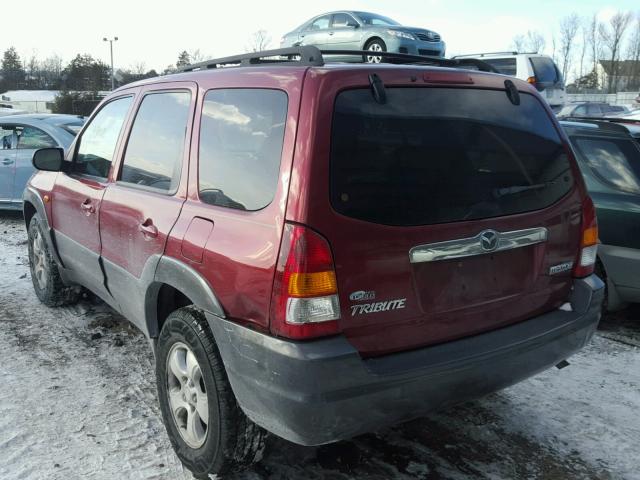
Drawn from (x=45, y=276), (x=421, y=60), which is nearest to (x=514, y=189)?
(x=421, y=60)

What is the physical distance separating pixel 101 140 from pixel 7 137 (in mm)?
6292

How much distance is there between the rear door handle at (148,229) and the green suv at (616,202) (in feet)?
11.4

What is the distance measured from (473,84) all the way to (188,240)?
1.46 meters

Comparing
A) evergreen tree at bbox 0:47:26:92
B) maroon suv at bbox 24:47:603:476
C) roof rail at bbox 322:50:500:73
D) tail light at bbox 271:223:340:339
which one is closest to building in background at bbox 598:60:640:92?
evergreen tree at bbox 0:47:26:92

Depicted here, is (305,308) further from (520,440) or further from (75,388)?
(75,388)

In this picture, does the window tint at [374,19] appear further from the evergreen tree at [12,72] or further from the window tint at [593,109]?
the evergreen tree at [12,72]

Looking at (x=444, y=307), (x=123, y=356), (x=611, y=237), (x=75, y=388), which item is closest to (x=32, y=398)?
(x=75, y=388)

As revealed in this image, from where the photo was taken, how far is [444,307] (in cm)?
252

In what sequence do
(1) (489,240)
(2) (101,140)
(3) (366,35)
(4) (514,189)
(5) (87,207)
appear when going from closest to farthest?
(1) (489,240), (4) (514,189), (5) (87,207), (2) (101,140), (3) (366,35)

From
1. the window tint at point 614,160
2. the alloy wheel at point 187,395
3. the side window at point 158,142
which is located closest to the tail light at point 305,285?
the alloy wheel at point 187,395

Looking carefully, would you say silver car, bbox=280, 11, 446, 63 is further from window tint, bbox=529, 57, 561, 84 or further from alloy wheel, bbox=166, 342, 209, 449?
alloy wheel, bbox=166, 342, 209, 449

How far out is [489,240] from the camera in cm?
260

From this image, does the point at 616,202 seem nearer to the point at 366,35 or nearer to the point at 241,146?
the point at 241,146

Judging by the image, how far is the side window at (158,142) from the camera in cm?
308
